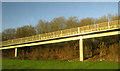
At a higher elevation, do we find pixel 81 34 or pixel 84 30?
pixel 84 30

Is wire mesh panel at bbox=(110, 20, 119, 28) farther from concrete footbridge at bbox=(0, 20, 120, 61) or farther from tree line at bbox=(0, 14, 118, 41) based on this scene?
tree line at bbox=(0, 14, 118, 41)

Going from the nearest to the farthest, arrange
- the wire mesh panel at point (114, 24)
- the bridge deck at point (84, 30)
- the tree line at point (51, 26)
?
the wire mesh panel at point (114, 24) → the bridge deck at point (84, 30) → the tree line at point (51, 26)

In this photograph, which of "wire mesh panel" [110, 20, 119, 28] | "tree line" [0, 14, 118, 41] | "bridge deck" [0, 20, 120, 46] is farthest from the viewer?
"tree line" [0, 14, 118, 41]

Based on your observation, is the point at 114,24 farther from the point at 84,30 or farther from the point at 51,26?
the point at 51,26

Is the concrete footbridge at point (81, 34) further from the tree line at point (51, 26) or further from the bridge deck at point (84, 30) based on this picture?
the tree line at point (51, 26)

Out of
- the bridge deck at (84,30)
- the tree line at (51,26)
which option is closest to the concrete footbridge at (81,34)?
the bridge deck at (84,30)

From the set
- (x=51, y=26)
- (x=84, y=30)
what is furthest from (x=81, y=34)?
(x=51, y=26)

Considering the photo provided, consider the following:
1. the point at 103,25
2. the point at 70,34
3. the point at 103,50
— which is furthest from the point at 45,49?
the point at 103,25

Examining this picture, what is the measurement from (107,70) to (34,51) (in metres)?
24.5

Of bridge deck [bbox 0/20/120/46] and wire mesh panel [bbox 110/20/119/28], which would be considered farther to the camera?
bridge deck [bbox 0/20/120/46]

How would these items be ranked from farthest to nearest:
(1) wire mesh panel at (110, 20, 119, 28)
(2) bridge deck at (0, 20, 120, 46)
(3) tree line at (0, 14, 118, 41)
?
(3) tree line at (0, 14, 118, 41) → (2) bridge deck at (0, 20, 120, 46) → (1) wire mesh panel at (110, 20, 119, 28)

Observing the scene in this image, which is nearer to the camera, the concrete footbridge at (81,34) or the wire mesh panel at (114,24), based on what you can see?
the wire mesh panel at (114,24)

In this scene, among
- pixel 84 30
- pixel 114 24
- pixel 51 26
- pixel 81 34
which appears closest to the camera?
pixel 114 24

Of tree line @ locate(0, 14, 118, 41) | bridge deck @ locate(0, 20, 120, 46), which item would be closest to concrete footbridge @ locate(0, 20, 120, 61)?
bridge deck @ locate(0, 20, 120, 46)
